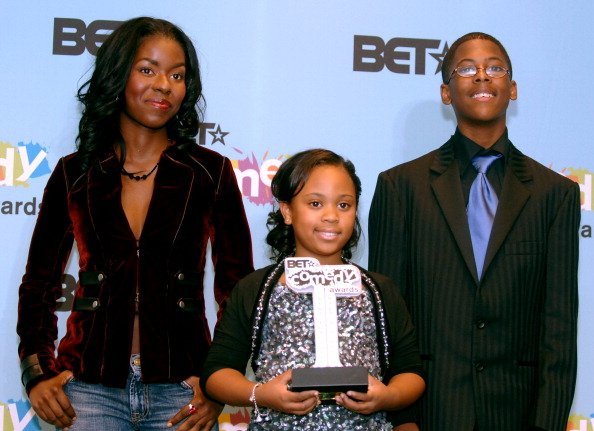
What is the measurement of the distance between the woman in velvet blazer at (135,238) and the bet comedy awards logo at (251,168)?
0.57m

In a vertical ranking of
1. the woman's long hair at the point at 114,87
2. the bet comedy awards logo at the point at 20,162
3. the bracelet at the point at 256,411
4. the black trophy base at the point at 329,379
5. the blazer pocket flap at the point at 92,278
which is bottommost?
the bracelet at the point at 256,411

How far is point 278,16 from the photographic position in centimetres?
329

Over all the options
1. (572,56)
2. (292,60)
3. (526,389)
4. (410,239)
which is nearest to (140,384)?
(410,239)

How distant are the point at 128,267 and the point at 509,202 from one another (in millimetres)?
1049

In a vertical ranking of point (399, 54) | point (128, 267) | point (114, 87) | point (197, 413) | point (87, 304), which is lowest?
point (197, 413)

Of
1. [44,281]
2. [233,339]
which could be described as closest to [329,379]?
[233,339]

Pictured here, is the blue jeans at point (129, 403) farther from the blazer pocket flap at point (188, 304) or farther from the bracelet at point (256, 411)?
the bracelet at point (256, 411)

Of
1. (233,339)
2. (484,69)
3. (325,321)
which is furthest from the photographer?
(484,69)

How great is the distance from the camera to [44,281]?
8.27ft

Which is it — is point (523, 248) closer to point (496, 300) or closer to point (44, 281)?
point (496, 300)

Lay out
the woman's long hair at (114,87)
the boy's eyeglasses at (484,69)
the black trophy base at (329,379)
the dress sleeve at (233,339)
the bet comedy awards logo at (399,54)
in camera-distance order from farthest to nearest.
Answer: the bet comedy awards logo at (399,54), the boy's eyeglasses at (484,69), the woman's long hair at (114,87), the dress sleeve at (233,339), the black trophy base at (329,379)

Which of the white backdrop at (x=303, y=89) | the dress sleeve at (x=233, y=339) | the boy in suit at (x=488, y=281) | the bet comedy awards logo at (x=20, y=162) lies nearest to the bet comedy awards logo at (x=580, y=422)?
the white backdrop at (x=303, y=89)

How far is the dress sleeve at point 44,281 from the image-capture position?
2459mm

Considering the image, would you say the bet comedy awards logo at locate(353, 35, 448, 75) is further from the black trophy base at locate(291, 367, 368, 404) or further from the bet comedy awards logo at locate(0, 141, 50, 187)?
the black trophy base at locate(291, 367, 368, 404)
